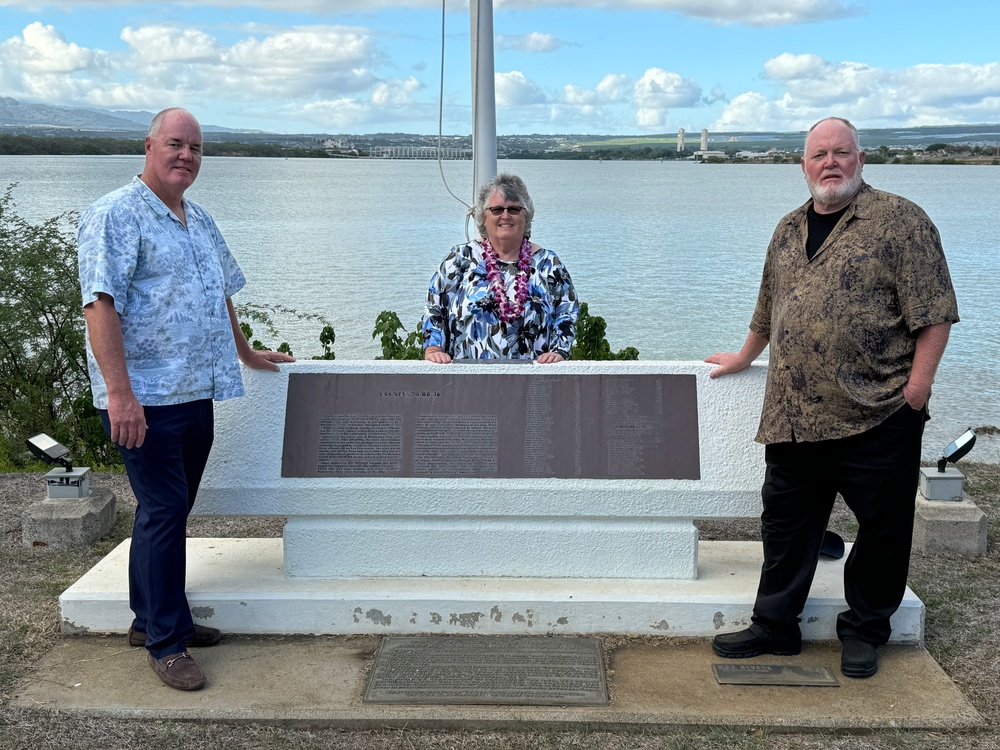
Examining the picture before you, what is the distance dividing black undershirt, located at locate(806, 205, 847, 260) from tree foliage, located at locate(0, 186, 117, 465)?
19.8 ft

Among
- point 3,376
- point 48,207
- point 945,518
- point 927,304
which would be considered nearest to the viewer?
point 927,304

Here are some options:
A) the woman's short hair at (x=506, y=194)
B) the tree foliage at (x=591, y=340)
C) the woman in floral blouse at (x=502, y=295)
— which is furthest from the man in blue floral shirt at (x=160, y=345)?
the tree foliage at (x=591, y=340)

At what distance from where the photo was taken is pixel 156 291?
3.81 metres

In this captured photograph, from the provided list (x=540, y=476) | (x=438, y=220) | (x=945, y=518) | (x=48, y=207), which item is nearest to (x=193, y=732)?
(x=540, y=476)

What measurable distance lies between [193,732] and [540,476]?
5.55ft

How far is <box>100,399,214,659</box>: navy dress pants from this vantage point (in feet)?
12.7

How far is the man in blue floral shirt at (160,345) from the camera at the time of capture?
3.68m

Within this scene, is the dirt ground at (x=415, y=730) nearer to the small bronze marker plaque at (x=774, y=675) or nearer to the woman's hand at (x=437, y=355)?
the small bronze marker plaque at (x=774, y=675)

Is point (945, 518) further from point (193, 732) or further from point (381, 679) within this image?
point (193, 732)

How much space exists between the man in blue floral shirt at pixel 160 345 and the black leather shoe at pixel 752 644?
2059 millimetres

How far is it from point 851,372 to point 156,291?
2.56 meters

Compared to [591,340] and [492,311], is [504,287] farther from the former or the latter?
[591,340]

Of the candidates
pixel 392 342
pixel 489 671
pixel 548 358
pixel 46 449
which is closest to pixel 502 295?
pixel 548 358

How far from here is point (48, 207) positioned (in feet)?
86.3
